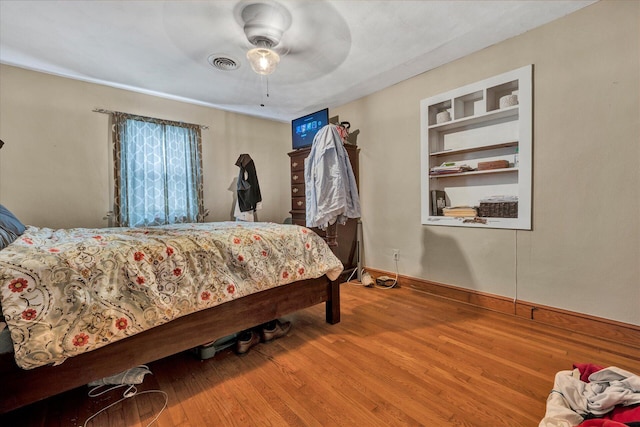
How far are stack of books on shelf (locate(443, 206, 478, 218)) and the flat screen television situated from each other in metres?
1.84

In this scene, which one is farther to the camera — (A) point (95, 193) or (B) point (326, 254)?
(A) point (95, 193)

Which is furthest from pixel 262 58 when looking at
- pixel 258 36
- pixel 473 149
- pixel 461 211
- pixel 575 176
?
pixel 575 176

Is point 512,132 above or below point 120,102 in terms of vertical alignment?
below

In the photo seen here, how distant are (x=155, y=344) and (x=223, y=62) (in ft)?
8.18

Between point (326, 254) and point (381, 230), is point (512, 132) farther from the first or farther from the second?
point (326, 254)

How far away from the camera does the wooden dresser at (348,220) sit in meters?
3.43

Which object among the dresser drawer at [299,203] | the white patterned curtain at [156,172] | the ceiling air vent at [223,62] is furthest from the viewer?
the dresser drawer at [299,203]

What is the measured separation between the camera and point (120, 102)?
316 centimetres

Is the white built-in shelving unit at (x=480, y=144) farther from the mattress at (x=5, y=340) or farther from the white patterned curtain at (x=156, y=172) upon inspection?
the mattress at (x=5, y=340)

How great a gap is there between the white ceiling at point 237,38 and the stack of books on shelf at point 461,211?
4.85 feet

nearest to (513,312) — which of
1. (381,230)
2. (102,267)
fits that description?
(381,230)

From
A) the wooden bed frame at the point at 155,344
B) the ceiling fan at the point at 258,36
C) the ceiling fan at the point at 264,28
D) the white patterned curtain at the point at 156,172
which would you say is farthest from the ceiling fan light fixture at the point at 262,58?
the white patterned curtain at the point at 156,172

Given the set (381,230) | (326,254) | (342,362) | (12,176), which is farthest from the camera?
(381,230)

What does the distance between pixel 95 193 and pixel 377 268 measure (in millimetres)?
3450
